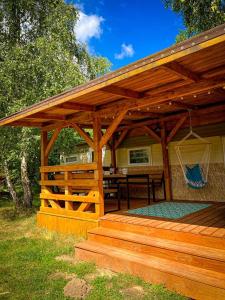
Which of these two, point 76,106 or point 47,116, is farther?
point 47,116

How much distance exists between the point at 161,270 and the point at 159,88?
2773 mm

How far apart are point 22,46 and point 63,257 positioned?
316 inches

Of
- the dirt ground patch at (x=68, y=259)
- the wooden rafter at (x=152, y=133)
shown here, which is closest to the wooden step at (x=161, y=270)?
the dirt ground patch at (x=68, y=259)

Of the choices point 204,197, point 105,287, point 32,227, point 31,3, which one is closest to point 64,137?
point 32,227

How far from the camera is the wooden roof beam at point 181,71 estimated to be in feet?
10.6

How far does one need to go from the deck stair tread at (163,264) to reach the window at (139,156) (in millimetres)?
4040

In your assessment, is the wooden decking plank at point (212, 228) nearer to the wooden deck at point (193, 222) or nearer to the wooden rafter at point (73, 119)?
the wooden deck at point (193, 222)

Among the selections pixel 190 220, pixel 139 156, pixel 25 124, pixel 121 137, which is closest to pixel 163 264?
pixel 190 220

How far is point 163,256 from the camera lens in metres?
3.70

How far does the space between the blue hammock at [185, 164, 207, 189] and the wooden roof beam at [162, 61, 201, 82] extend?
3.04m

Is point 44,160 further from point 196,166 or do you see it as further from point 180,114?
point 196,166

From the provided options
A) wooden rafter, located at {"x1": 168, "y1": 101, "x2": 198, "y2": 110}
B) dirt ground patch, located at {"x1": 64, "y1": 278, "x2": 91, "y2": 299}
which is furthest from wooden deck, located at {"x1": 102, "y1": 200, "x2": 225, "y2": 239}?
wooden rafter, located at {"x1": 168, "y1": 101, "x2": 198, "y2": 110}

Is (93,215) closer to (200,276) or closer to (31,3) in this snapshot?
(200,276)

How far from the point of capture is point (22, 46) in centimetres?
972
